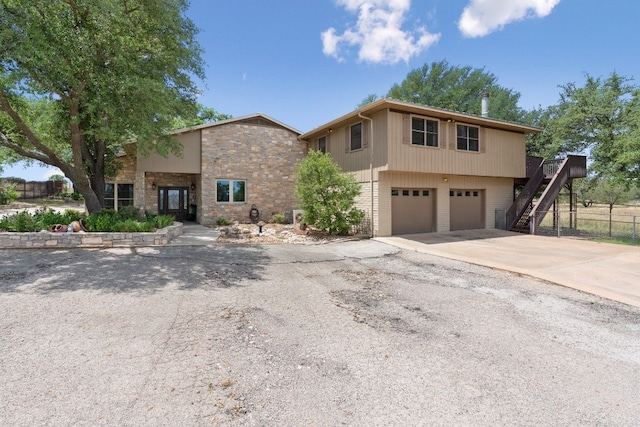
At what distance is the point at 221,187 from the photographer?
1516 cm

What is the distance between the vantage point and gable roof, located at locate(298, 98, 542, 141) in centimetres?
1084

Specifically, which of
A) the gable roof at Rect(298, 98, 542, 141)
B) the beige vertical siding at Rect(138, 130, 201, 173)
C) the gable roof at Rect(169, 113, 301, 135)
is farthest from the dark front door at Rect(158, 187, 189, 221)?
the gable roof at Rect(298, 98, 542, 141)

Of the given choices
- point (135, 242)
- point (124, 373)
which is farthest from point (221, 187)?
point (124, 373)

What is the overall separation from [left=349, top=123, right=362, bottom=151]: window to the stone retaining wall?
25.7ft

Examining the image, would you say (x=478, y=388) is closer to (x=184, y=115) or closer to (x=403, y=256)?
(x=403, y=256)

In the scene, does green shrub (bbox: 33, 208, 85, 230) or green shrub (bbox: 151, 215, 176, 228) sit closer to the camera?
green shrub (bbox: 33, 208, 85, 230)

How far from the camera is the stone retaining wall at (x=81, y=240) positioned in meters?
8.17

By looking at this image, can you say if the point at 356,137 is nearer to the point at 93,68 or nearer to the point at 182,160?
the point at 182,160

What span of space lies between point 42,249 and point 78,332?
6410mm

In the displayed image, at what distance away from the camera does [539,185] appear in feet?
48.9

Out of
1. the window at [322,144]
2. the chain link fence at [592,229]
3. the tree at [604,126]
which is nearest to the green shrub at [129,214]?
the window at [322,144]

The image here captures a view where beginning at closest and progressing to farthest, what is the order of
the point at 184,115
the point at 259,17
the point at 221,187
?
the point at 184,115 → the point at 259,17 → the point at 221,187

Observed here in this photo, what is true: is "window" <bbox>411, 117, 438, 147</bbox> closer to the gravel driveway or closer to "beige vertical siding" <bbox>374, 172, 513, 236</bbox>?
"beige vertical siding" <bbox>374, 172, 513, 236</bbox>

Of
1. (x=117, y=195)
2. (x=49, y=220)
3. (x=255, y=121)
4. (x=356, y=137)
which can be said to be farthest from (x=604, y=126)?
(x=117, y=195)
